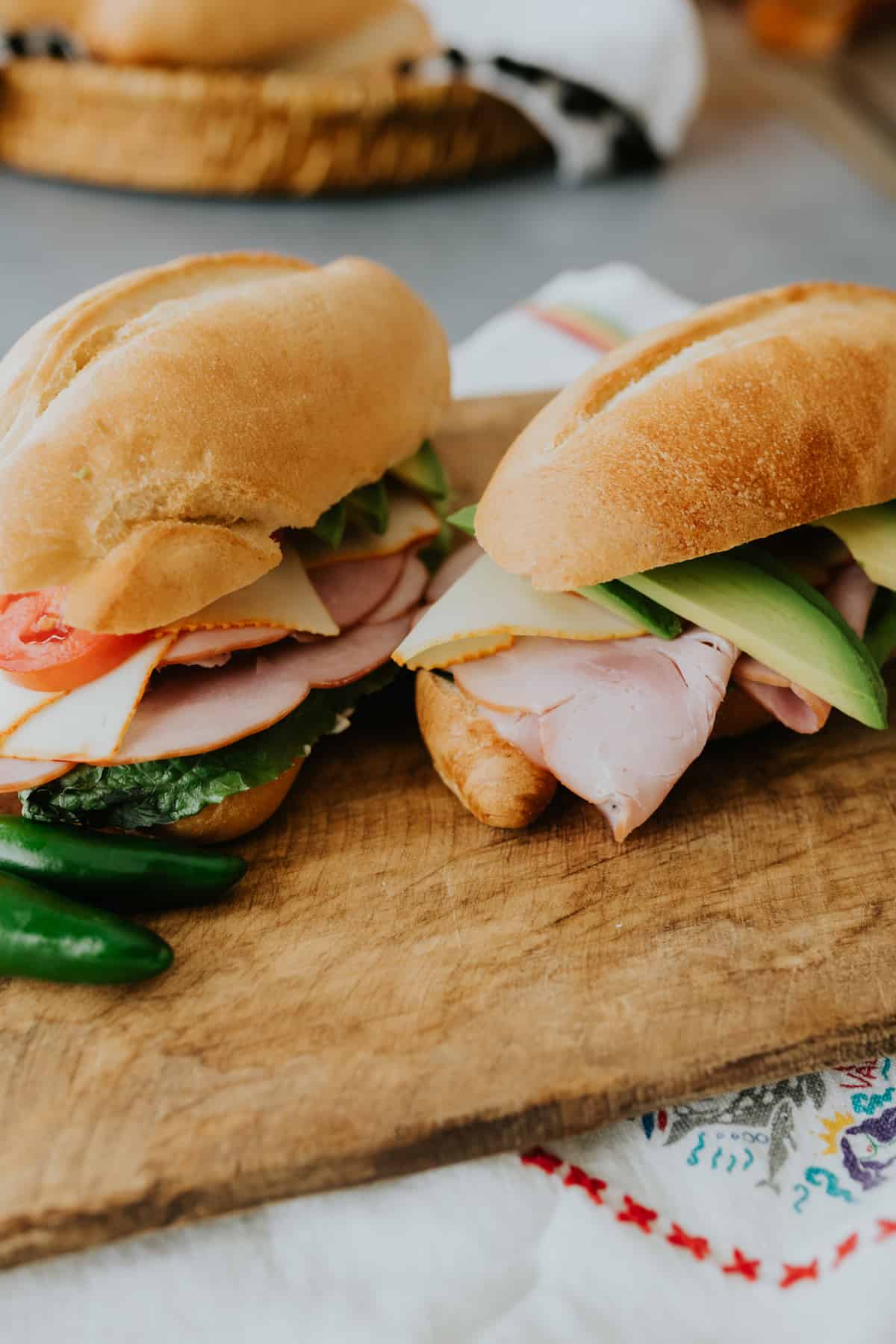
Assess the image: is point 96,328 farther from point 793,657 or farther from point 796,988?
point 796,988

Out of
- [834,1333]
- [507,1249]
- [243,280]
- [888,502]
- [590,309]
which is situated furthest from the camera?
[590,309]

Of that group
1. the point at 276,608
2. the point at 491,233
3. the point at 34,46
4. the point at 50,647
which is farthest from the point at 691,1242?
the point at 34,46

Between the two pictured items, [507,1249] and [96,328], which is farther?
[96,328]

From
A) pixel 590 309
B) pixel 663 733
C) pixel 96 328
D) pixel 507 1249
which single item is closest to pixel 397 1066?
pixel 507 1249

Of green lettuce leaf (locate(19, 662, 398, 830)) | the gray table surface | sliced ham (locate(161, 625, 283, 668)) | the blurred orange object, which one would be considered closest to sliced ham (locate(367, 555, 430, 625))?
sliced ham (locate(161, 625, 283, 668))

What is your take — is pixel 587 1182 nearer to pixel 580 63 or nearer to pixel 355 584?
pixel 355 584

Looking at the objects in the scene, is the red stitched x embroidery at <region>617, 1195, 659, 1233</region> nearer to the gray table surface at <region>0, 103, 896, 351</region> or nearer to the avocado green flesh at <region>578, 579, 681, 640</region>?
the avocado green flesh at <region>578, 579, 681, 640</region>

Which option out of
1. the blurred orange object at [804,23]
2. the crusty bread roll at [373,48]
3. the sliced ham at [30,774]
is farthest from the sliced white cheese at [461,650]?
the blurred orange object at [804,23]
